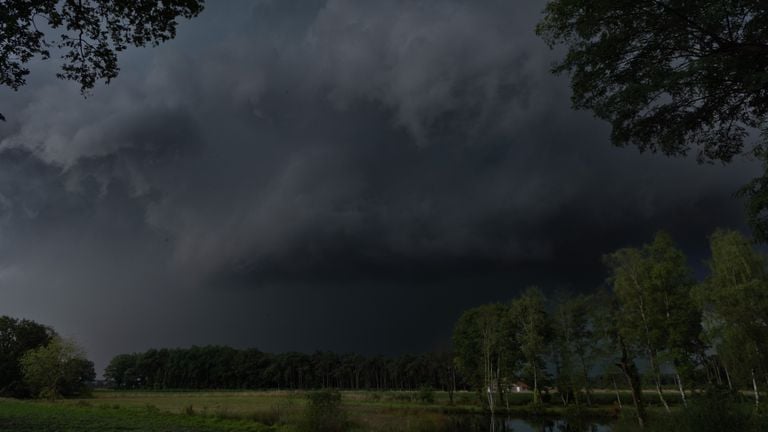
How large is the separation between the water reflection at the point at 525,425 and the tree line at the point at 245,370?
109566mm

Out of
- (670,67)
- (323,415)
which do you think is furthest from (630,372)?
(670,67)

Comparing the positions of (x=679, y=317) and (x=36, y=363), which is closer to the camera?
(x=679, y=317)

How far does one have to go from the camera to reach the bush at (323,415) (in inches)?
1135

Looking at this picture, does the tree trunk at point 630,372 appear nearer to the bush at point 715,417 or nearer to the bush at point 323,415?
the bush at point 715,417

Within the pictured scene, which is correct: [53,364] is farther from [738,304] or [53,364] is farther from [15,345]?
[738,304]

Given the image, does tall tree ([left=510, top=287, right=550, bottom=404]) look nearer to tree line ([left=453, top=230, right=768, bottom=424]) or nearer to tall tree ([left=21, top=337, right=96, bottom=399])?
tree line ([left=453, top=230, right=768, bottom=424])

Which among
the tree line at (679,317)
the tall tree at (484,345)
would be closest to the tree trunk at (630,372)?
the tree line at (679,317)

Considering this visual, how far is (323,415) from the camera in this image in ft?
96.6

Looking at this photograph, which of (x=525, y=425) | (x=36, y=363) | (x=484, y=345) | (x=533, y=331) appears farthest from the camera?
(x=36, y=363)

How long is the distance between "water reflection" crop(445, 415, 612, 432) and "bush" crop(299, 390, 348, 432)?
13363mm

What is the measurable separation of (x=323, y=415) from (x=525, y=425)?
25.5 metres

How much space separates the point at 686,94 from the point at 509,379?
5764 centimetres

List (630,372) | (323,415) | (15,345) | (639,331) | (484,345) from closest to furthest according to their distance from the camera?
(323,415) → (639,331) → (630,372) → (484,345) → (15,345)

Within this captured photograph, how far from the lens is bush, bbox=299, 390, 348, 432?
94.6 ft
